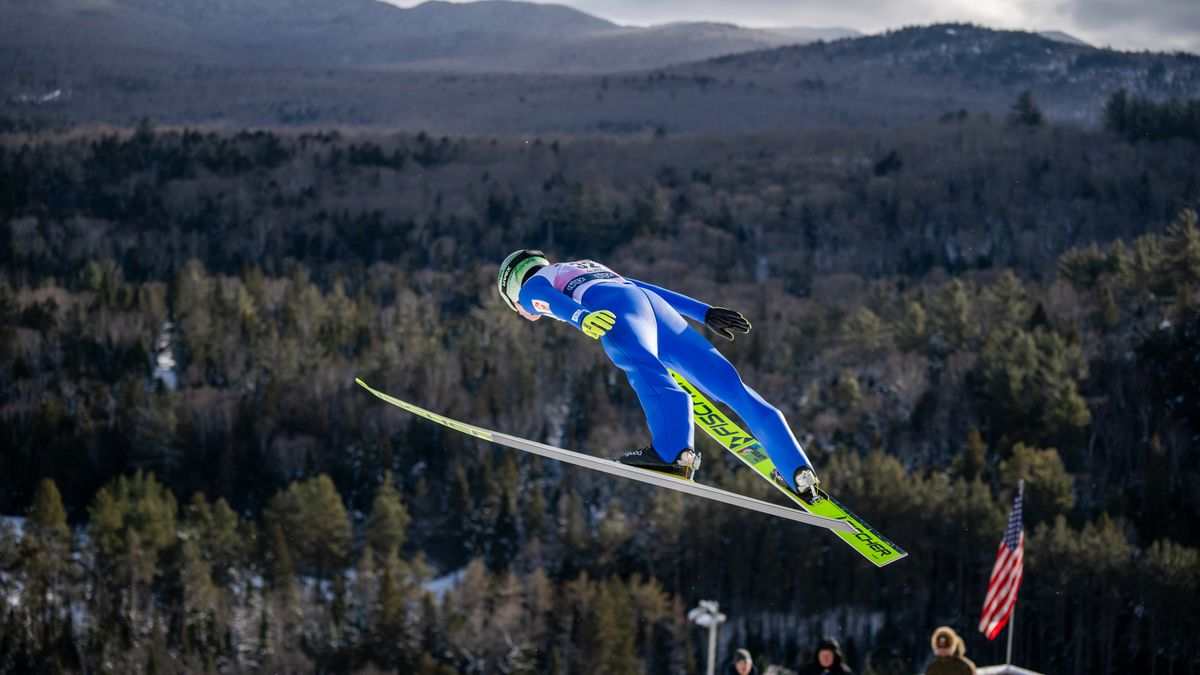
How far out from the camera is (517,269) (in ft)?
30.4

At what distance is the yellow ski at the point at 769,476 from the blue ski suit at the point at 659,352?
0.25 metres

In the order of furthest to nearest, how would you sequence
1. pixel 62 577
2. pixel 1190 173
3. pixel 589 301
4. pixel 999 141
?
pixel 999 141 < pixel 1190 173 < pixel 62 577 < pixel 589 301

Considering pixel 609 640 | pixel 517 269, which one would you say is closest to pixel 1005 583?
pixel 517 269

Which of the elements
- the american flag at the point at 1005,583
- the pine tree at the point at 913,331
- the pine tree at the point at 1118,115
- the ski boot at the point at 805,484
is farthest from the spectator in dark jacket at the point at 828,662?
the pine tree at the point at 1118,115

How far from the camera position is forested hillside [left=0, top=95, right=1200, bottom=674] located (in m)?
50.6

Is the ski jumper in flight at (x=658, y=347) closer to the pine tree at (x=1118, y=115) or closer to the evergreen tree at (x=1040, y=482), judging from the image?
the evergreen tree at (x=1040, y=482)

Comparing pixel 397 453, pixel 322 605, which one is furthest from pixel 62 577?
pixel 397 453

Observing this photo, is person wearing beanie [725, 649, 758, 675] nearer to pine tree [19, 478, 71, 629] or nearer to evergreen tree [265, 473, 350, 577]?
pine tree [19, 478, 71, 629]

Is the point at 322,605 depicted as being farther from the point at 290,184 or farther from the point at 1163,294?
the point at 290,184

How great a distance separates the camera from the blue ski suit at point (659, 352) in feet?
26.1

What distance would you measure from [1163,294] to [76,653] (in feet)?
194

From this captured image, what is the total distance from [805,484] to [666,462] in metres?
0.88

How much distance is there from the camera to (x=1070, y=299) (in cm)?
7969

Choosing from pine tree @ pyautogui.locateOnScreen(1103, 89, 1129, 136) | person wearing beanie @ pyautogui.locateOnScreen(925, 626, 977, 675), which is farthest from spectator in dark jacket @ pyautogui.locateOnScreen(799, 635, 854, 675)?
pine tree @ pyautogui.locateOnScreen(1103, 89, 1129, 136)
